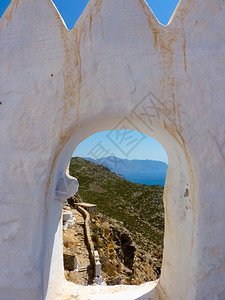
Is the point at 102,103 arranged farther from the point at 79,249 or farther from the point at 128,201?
the point at 128,201

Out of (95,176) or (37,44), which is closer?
(37,44)

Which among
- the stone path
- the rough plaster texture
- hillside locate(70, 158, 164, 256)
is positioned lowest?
hillside locate(70, 158, 164, 256)

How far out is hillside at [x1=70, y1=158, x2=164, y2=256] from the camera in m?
17.4

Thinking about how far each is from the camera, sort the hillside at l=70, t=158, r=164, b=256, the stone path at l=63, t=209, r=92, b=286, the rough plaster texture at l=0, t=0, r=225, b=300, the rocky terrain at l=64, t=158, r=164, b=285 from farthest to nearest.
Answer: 1. the hillside at l=70, t=158, r=164, b=256
2. the rocky terrain at l=64, t=158, r=164, b=285
3. the stone path at l=63, t=209, r=92, b=286
4. the rough plaster texture at l=0, t=0, r=225, b=300

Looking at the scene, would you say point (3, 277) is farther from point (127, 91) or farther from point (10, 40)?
point (10, 40)

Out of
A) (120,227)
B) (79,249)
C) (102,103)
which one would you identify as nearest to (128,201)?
(120,227)

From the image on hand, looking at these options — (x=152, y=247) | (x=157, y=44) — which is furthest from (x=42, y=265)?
(x=152, y=247)

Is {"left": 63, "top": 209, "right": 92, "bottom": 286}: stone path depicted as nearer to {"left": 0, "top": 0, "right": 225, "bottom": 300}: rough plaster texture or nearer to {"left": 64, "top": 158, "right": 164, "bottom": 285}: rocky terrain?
{"left": 64, "top": 158, "right": 164, "bottom": 285}: rocky terrain

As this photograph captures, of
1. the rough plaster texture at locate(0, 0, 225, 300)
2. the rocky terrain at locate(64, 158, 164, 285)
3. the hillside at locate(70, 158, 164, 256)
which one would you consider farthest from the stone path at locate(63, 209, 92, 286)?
the hillside at locate(70, 158, 164, 256)

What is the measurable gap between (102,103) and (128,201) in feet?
69.4

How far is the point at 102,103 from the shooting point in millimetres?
2152

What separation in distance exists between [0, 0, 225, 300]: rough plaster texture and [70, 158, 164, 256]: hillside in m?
14.1

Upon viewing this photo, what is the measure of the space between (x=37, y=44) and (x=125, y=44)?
Answer: 0.88 m

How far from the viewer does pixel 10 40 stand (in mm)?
2264
